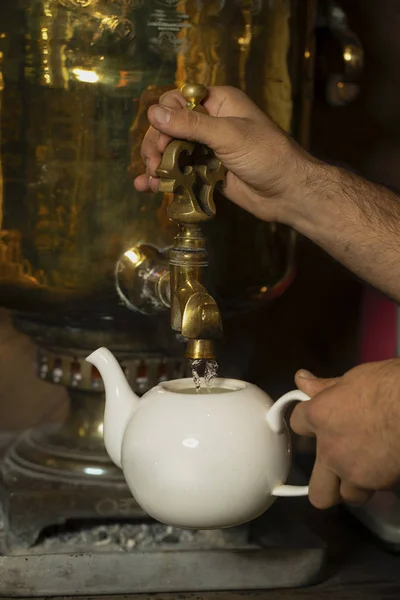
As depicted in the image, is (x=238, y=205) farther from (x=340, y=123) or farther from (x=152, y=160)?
(x=340, y=123)

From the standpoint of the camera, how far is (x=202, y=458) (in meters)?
0.74

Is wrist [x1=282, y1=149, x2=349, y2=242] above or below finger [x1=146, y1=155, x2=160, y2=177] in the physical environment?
below

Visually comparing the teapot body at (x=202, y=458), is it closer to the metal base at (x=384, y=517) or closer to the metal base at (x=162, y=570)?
the metal base at (x=162, y=570)

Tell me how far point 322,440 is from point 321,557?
0.97 feet

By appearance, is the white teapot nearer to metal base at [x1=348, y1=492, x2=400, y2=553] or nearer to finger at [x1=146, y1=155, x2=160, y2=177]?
finger at [x1=146, y1=155, x2=160, y2=177]

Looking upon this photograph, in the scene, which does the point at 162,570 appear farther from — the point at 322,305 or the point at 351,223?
the point at 322,305

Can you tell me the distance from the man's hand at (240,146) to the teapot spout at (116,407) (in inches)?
8.5

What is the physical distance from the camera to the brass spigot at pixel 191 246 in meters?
0.83

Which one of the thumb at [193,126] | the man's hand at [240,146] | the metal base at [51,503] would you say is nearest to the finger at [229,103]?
the man's hand at [240,146]

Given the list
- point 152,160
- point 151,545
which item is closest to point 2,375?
point 151,545

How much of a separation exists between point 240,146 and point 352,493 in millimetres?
321

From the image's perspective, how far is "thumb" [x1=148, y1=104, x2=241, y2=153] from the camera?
87 cm

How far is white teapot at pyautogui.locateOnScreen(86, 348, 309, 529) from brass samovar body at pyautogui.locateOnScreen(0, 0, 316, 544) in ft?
0.99

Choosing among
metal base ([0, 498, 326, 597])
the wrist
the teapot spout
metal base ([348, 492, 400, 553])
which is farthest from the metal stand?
the wrist
